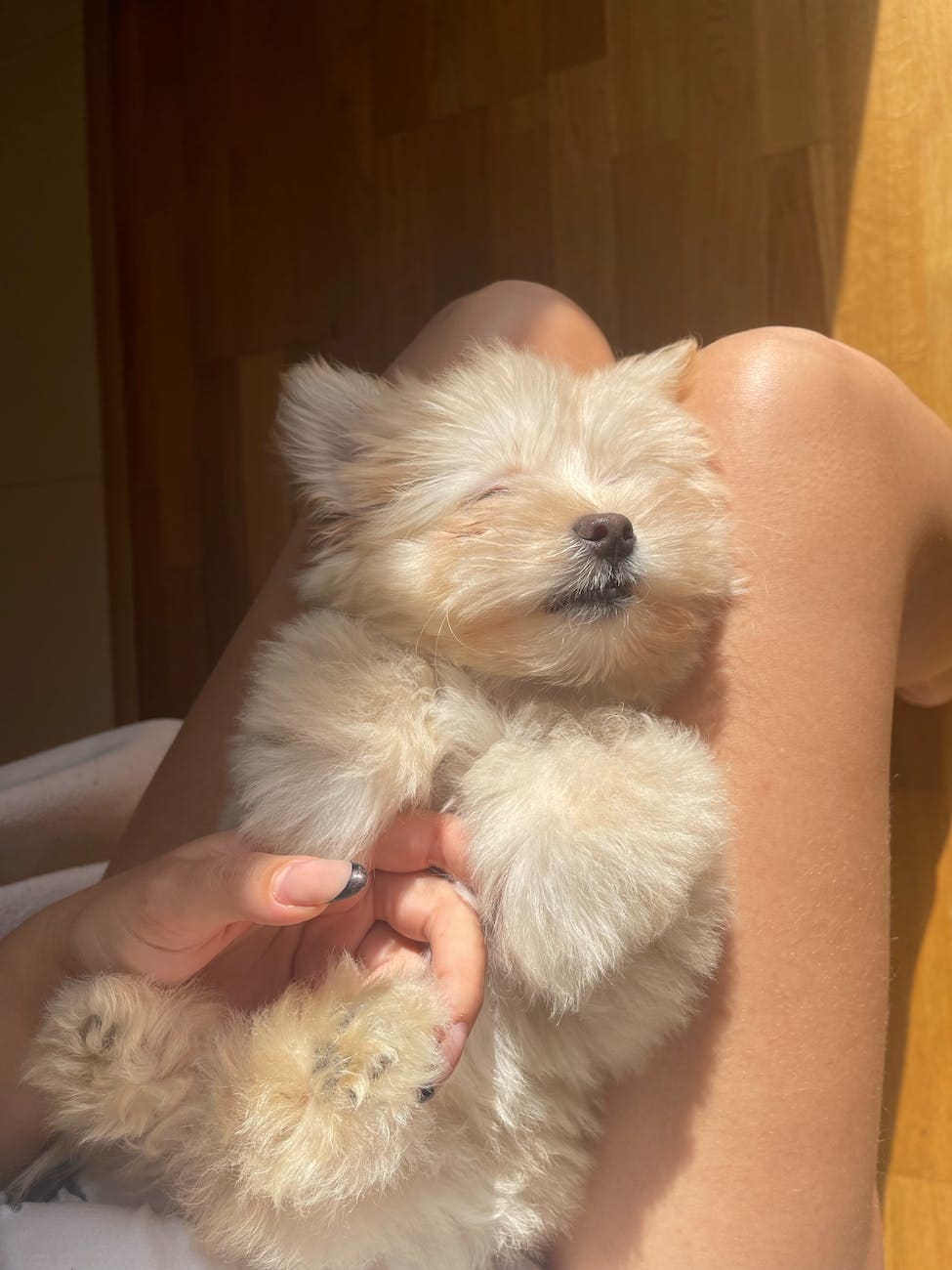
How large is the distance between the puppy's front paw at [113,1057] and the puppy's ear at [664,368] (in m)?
0.96

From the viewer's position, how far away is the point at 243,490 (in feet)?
9.05

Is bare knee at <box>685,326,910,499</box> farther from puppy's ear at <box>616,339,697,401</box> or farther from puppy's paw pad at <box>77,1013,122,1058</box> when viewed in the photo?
puppy's paw pad at <box>77,1013,122,1058</box>

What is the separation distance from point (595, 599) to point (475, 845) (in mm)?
298

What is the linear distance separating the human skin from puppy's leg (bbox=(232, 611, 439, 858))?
89mm

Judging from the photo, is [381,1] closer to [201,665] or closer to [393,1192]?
[201,665]

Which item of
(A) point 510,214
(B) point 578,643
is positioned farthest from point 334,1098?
(A) point 510,214

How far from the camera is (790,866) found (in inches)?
47.9

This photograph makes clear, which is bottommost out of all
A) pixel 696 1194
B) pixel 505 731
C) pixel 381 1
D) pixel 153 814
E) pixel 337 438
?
pixel 696 1194

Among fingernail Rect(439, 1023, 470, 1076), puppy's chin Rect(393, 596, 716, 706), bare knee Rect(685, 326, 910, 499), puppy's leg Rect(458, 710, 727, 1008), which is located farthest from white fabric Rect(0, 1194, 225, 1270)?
bare knee Rect(685, 326, 910, 499)

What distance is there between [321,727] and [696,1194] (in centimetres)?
71

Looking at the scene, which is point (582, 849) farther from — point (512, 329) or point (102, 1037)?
point (512, 329)

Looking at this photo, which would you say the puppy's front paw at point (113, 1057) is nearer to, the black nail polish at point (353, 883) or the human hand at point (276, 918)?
the human hand at point (276, 918)

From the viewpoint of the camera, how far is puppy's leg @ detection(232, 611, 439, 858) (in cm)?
106

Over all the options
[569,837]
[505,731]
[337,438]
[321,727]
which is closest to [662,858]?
[569,837]
